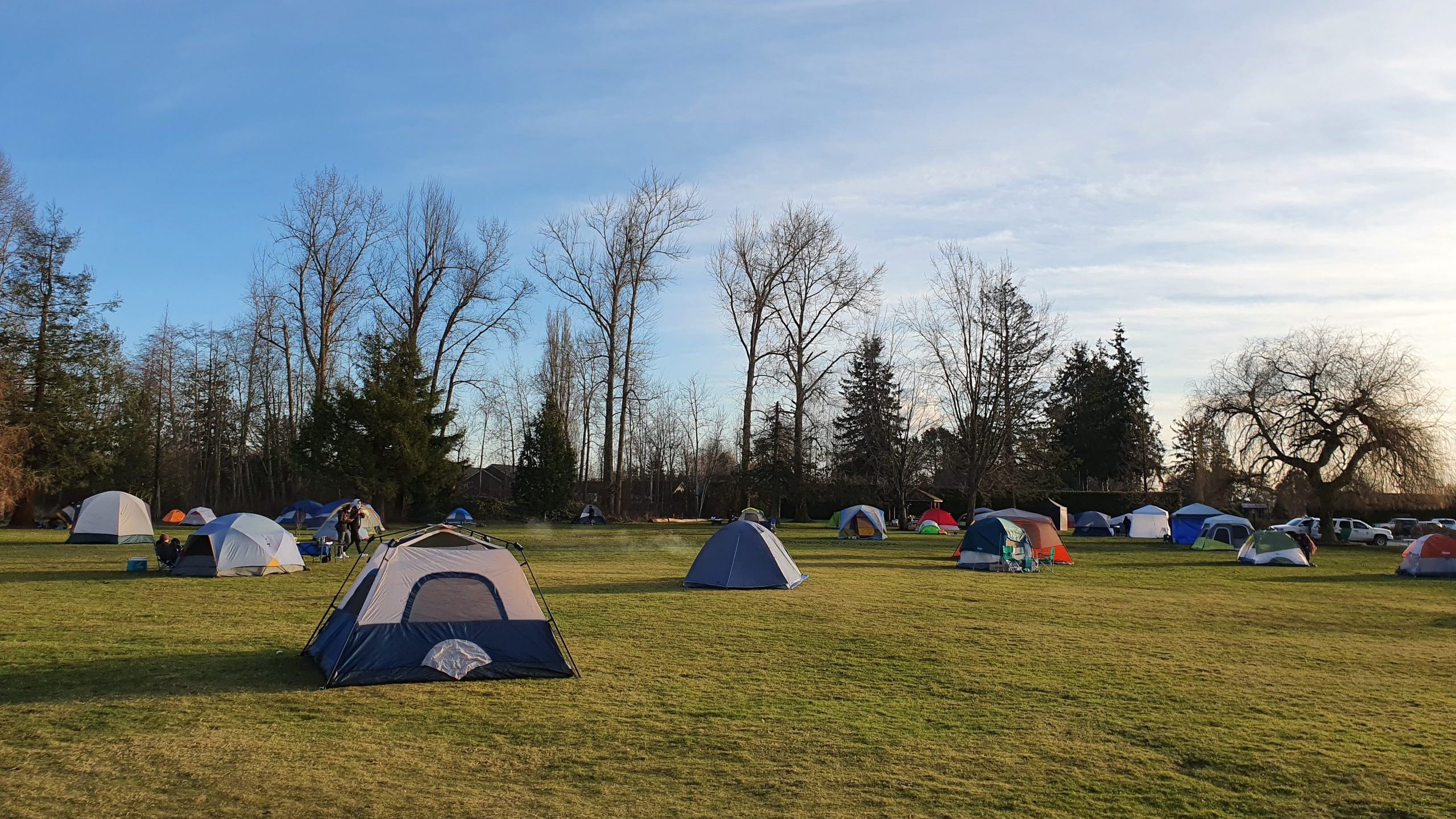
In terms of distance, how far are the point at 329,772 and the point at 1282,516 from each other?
46465mm

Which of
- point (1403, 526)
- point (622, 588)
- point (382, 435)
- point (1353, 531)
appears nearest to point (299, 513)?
point (382, 435)

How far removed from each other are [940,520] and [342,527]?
2961 cm

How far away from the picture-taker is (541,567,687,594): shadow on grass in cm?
1708

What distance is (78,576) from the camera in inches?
736

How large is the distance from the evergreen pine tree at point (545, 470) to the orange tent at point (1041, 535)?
25.0 m

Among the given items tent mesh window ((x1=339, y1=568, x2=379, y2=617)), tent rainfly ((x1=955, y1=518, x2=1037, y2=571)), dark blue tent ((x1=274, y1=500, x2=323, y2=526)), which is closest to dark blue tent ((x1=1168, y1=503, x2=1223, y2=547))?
tent rainfly ((x1=955, y1=518, x2=1037, y2=571))

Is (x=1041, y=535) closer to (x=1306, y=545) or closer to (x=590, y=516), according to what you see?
(x=1306, y=545)

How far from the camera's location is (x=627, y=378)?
46.7 meters

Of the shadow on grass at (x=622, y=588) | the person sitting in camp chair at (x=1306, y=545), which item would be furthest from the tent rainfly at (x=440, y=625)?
the person sitting in camp chair at (x=1306, y=545)

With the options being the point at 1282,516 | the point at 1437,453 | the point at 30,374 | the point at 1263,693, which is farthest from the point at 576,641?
the point at 1282,516

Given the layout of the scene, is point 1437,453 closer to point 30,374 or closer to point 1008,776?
point 1008,776

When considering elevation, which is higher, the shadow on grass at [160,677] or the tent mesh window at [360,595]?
the tent mesh window at [360,595]

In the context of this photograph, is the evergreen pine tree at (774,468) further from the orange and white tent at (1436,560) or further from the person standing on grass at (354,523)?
the orange and white tent at (1436,560)

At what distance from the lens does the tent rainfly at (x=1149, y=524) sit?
43.6m
